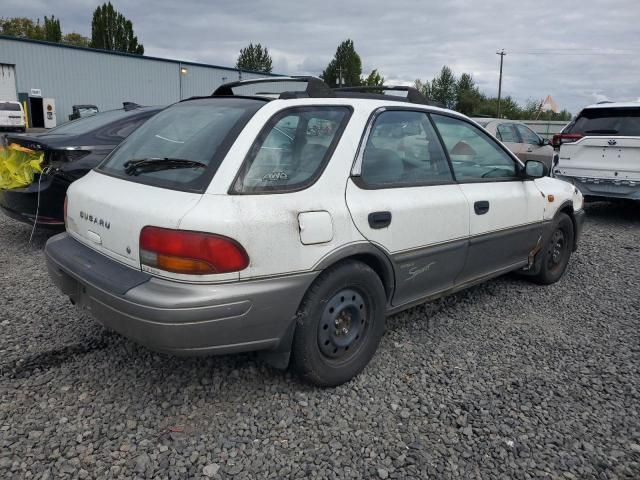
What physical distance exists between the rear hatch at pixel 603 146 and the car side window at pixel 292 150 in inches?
230

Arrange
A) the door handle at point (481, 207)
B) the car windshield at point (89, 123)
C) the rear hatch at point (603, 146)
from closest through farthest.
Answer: the door handle at point (481, 207)
the car windshield at point (89, 123)
the rear hatch at point (603, 146)

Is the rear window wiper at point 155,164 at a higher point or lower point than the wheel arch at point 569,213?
higher

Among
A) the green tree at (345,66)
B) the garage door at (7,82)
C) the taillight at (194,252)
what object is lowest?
the taillight at (194,252)

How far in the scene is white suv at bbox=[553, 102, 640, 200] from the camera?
7.30 metres

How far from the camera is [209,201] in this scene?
8.03ft

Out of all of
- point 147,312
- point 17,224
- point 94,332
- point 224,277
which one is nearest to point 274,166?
point 224,277

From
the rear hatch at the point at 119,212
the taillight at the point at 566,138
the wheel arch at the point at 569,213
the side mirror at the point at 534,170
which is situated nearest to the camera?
the rear hatch at the point at 119,212

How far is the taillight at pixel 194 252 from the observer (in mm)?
2375

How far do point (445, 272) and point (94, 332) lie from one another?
2.39 m

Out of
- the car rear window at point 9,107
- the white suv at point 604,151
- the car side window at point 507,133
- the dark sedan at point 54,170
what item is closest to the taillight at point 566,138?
the white suv at point 604,151

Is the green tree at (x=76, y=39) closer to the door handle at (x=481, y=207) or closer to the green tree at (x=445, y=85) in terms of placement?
the green tree at (x=445, y=85)

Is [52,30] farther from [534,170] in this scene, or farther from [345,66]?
[534,170]

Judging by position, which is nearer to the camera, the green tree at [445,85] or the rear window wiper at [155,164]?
the rear window wiper at [155,164]

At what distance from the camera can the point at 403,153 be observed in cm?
336
